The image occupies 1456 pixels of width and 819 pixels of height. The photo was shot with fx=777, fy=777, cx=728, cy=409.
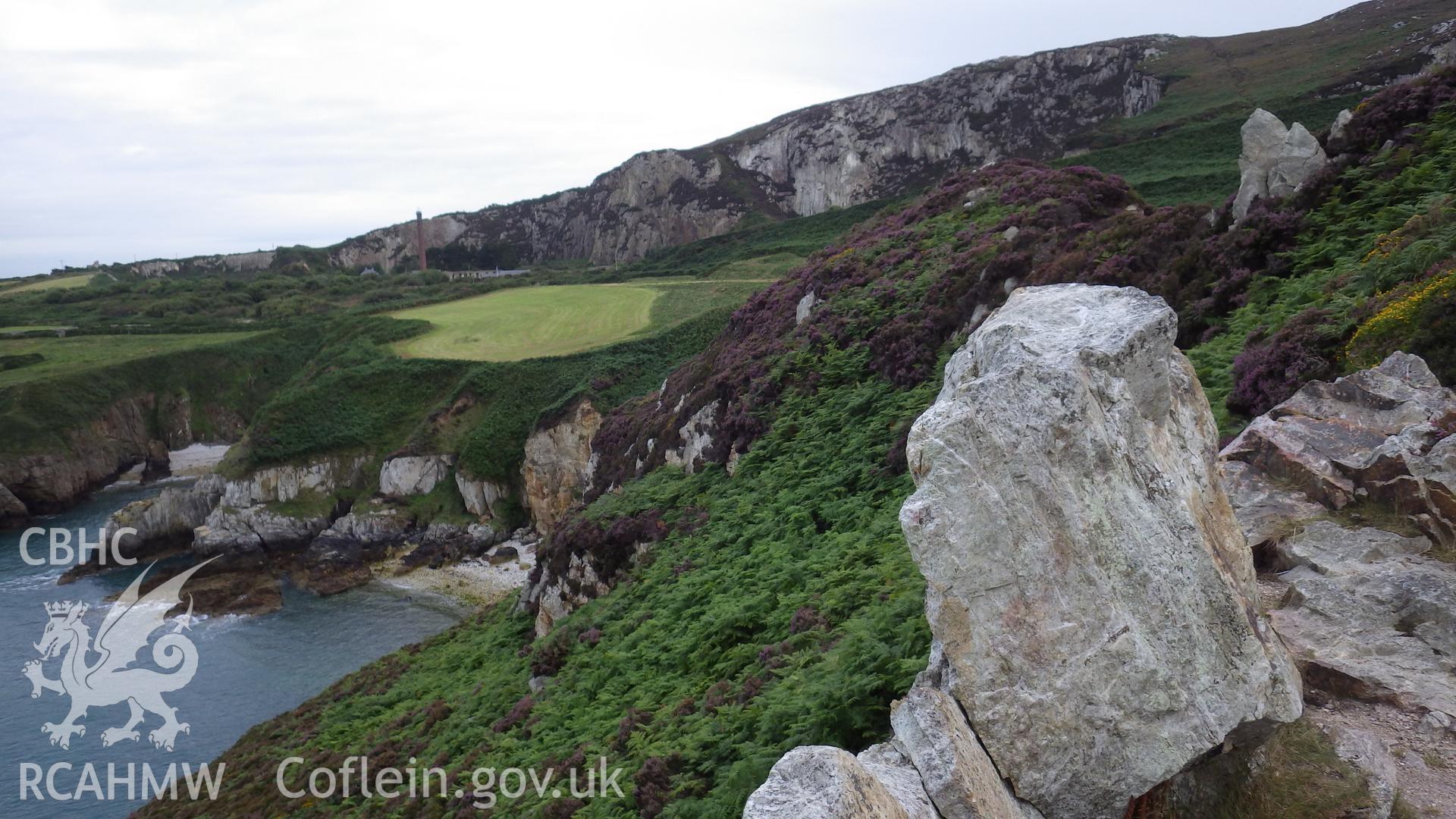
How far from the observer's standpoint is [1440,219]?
1412 cm

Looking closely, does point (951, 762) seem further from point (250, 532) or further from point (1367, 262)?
point (250, 532)

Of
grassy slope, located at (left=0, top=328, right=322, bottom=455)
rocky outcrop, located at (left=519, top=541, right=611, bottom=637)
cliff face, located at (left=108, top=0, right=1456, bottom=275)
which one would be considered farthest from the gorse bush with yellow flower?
grassy slope, located at (left=0, top=328, right=322, bottom=455)

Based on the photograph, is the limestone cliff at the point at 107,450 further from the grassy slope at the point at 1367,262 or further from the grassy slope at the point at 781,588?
the grassy slope at the point at 1367,262

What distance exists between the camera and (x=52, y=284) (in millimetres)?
140125

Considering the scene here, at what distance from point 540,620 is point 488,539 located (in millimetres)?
32986

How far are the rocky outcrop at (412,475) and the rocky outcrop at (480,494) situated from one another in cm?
263

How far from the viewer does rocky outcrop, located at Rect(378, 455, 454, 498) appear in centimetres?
5638

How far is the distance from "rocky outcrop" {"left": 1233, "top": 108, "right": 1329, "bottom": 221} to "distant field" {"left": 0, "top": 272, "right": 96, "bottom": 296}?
16867cm

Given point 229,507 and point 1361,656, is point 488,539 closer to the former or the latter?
point 229,507

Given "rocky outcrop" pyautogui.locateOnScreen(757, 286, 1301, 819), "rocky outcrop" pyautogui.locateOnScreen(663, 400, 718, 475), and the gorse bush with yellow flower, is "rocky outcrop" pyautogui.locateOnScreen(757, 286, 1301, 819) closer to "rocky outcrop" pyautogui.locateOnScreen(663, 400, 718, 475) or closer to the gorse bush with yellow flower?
the gorse bush with yellow flower

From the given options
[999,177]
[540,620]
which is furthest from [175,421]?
[999,177]

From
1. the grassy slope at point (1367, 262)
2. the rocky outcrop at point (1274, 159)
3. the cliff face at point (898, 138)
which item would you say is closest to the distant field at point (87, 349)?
the cliff face at point (898, 138)

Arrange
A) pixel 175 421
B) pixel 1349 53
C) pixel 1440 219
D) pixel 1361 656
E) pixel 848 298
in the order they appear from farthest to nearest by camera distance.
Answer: pixel 1349 53
pixel 175 421
pixel 848 298
pixel 1440 219
pixel 1361 656

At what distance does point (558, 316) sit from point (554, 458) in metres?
26.6
